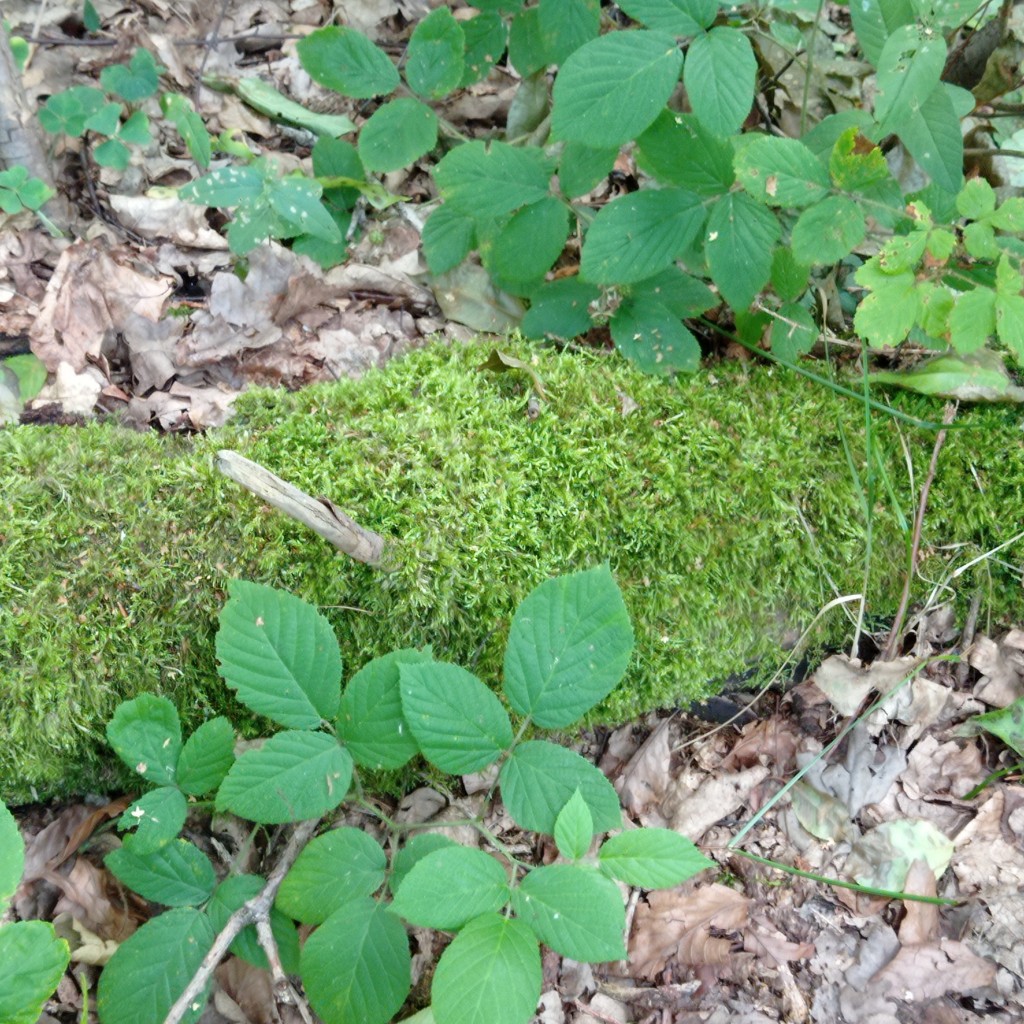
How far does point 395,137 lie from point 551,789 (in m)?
2.08

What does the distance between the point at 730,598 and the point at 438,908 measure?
1.08 meters

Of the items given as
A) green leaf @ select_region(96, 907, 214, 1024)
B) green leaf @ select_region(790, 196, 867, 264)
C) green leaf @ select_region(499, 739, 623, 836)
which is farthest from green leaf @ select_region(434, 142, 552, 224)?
green leaf @ select_region(96, 907, 214, 1024)

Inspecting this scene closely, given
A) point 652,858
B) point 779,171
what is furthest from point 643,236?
point 652,858

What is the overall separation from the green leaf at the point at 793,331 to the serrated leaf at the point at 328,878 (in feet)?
5.64

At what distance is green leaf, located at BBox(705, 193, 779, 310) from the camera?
6.32 ft

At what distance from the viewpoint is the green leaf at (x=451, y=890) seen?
4.44 feet

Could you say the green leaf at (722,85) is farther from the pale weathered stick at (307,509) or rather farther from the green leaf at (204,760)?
the green leaf at (204,760)

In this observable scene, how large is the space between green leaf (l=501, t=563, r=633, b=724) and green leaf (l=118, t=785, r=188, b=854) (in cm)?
74

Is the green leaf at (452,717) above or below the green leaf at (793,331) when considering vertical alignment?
below

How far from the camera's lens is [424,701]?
150 centimetres

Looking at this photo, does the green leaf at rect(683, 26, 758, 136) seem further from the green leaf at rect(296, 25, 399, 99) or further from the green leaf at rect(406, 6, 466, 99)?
the green leaf at rect(296, 25, 399, 99)

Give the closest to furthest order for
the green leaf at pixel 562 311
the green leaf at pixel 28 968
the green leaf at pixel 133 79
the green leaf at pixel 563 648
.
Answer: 1. the green leaf at pixel 28 968
2. the green leaf at pixel 563 648
3. the green leaf at pixel 562 311
4. the green leaf at pixel 133 79

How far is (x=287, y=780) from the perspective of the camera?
1.51 m

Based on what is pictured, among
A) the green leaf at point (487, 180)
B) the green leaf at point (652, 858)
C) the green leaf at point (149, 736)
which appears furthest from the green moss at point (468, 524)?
the green leaf at point (652, 858)
